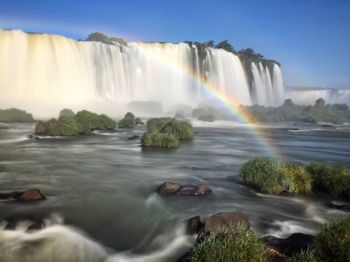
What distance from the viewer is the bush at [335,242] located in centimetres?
791

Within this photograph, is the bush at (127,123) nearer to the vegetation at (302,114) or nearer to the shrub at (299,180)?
the shrub at (299,180)

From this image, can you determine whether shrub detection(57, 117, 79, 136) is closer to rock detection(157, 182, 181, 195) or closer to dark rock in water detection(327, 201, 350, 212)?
rock detection(157, 182, 181, 195)

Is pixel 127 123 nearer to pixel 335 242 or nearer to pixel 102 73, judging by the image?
pixel 102 73

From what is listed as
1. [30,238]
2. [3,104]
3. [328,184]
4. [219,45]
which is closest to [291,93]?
[219,45]

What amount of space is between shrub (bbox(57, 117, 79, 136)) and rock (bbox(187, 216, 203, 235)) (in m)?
25.6

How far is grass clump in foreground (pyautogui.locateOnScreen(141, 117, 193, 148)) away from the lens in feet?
97.6

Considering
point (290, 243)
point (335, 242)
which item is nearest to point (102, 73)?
point (290, 243)

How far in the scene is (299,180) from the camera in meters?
16.4

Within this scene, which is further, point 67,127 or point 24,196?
point 67,127

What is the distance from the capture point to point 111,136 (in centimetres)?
3631

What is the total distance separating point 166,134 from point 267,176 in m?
15.4

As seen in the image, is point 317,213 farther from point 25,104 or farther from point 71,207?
point 25,104

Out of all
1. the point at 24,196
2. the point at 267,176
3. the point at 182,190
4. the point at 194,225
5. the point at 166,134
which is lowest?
the point at 194,225

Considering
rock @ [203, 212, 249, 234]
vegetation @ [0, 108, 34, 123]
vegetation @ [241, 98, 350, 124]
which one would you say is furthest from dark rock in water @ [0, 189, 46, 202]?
vegetation @ [241, 98, 350, 124]
